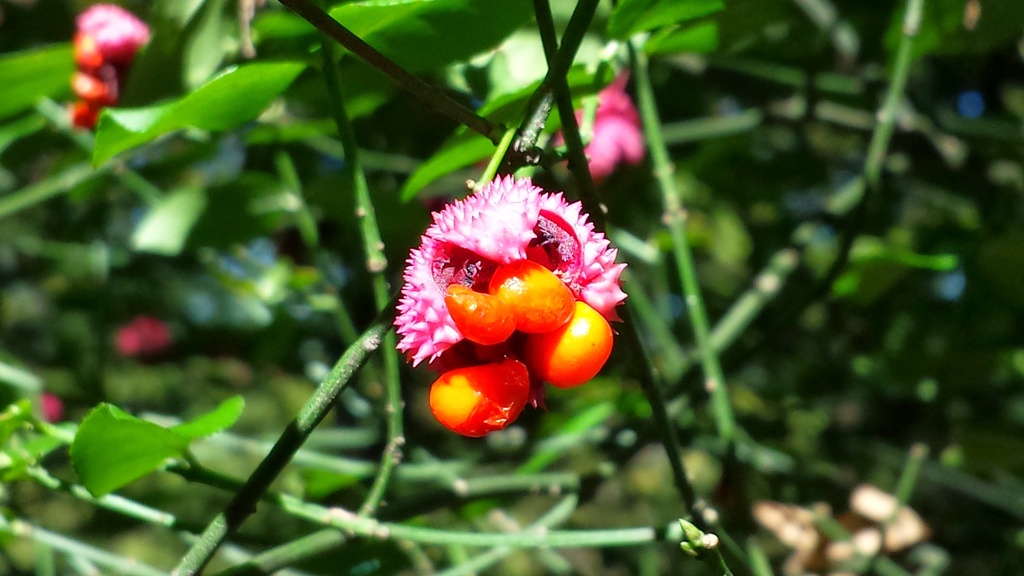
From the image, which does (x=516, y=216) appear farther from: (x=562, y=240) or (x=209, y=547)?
(x=209, y=547)

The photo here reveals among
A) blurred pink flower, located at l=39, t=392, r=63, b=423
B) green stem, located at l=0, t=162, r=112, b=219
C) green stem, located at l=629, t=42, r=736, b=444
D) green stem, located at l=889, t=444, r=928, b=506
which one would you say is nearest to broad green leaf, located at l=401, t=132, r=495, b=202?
green stem, located at l=629, t=42, r=736, b=444

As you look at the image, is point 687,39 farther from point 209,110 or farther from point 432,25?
point 209,110

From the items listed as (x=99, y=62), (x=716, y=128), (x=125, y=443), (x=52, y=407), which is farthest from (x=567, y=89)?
(x=52, y=407)

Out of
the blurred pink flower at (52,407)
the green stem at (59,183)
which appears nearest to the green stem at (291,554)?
the green stem at (59,183)

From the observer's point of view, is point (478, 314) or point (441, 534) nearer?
point (478, 314)

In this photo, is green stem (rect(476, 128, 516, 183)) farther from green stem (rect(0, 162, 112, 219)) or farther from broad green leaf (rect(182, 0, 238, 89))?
green stem (rect(0, 162, 112, 219))

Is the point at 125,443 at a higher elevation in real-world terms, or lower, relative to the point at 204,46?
lower

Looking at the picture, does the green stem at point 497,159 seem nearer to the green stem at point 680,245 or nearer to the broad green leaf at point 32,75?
the green stem at point 680,245
